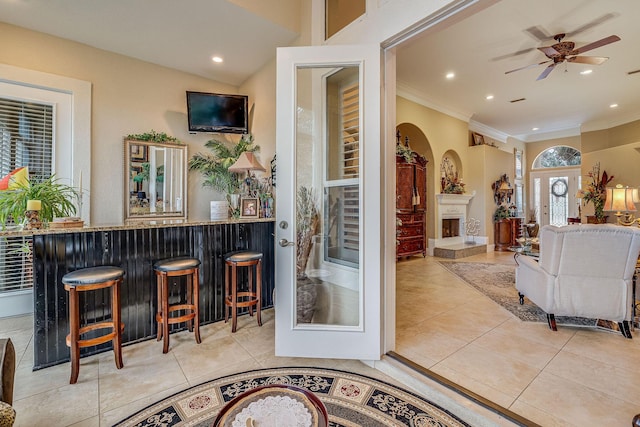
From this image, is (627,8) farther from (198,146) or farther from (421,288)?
(198,146)

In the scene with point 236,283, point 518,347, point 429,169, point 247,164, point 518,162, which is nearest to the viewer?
point 518,347

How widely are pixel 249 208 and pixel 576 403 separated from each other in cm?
331

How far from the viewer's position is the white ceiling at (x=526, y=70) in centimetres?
348

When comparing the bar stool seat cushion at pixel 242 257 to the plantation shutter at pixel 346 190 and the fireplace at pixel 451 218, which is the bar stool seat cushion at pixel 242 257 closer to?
the plantation shutter at pixel 346 190

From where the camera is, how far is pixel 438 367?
2.10m

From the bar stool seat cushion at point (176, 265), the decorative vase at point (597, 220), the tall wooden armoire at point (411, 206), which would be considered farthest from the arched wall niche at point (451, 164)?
the bar stool seat cushion at point (176, 265)

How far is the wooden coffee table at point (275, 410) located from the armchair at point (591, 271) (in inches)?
107

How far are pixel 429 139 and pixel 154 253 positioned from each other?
577cm

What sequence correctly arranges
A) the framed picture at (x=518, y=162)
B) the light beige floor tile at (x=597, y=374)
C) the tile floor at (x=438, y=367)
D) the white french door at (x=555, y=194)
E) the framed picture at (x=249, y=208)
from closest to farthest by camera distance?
1. the tile floor at (x=438, y=367)
2. the light beige floor tile at (x=597, y=374)
3. the framed picture at (x=249, y=208)
4. the white french door at (x=555, y=194)
5. the framed picture at (x=518, y=162)

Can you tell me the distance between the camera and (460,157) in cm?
731

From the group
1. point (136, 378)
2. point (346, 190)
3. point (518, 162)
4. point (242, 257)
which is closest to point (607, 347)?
point (346, 190)

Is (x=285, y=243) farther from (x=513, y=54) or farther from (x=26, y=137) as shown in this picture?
(x=513, y=54)

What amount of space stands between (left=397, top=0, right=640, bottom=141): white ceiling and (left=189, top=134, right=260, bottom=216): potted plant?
2960mm

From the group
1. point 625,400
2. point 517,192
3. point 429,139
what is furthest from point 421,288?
point 517,192
